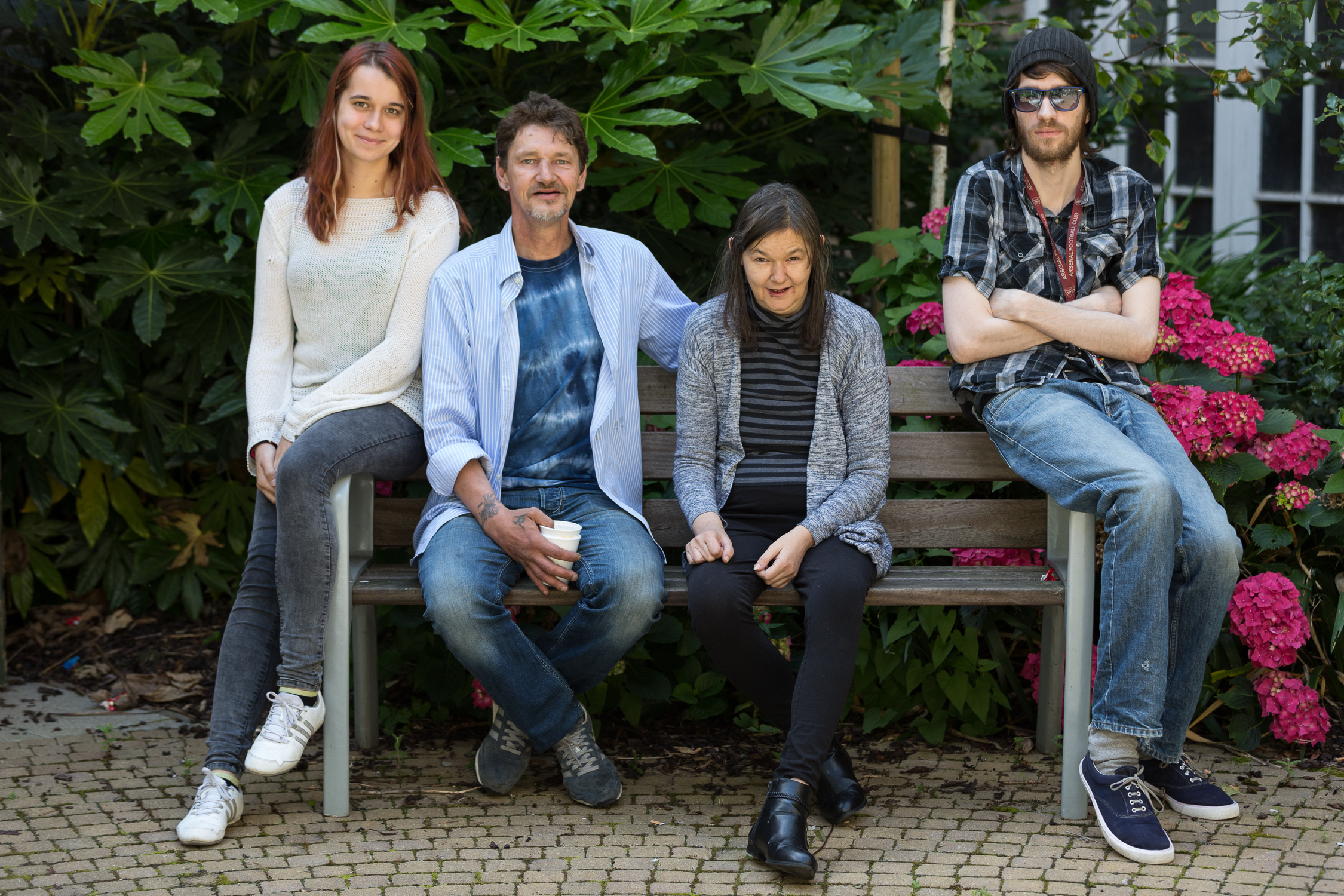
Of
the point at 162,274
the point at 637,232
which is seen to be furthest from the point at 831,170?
the point at 162,274

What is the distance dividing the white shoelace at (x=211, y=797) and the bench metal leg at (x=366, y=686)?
52cm

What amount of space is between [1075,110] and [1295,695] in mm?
1513

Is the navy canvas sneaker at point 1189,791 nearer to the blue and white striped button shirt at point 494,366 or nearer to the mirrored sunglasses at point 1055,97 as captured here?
the blue and white striped button shirt at point 494,366

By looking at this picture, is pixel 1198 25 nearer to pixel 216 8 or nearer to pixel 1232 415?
pixel 1232 415

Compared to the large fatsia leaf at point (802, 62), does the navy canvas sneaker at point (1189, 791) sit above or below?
below

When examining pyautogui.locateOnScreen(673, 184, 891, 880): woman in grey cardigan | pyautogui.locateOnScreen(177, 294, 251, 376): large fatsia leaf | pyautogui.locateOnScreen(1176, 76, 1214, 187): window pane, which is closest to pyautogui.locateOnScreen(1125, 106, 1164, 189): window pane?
pyautogui.locateOnScreen(1176, 76, 1214, 187): window pane

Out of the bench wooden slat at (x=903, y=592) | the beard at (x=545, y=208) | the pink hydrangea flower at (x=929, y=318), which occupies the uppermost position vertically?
the beard at (x=545, y=208)

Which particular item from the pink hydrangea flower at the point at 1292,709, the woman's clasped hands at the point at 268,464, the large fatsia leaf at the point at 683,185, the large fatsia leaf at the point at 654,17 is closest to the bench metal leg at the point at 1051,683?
the pink hydrangea flower at the point at 1292,709

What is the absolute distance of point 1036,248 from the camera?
310 centimetres

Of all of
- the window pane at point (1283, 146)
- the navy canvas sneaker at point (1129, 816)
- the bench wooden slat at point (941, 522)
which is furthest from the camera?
the window pane at point (1283, 146)

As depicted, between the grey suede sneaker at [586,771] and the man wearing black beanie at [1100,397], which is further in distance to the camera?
the grey suede sneaker at [586,771]

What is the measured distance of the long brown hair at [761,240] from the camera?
2916mm

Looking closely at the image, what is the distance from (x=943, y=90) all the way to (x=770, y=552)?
209 centimetres

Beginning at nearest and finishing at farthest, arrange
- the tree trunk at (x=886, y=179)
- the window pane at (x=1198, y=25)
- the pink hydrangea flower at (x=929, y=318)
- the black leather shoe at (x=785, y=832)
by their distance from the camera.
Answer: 1. the black leather shoe at (x=785, y=832)
2. the pink hydrangea flower at (x=929, y=318)
3. the tree trunk at (x=886, y=179)
4. the window pane at (x=1198, y=25)
